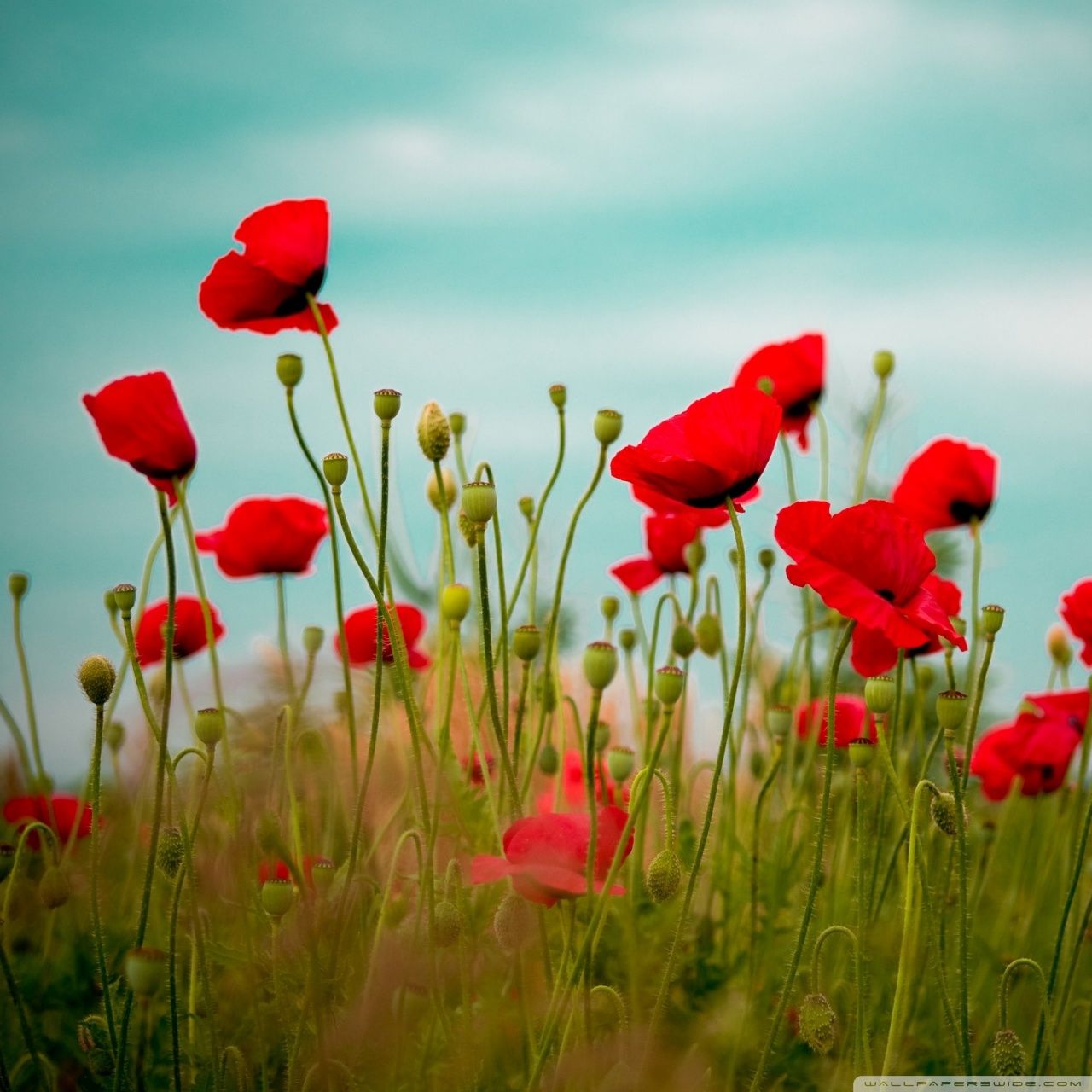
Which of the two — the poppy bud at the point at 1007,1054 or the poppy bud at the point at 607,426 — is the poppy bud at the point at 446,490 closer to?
the poppy bud at the point at 607,426

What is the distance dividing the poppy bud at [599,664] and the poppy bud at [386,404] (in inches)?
10.7

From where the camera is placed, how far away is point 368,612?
5.74 feet

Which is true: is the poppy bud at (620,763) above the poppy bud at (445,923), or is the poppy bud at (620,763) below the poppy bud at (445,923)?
above

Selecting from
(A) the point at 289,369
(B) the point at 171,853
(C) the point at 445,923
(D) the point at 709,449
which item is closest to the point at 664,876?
(C) the point at 445,923

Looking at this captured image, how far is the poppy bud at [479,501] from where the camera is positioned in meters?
1.11

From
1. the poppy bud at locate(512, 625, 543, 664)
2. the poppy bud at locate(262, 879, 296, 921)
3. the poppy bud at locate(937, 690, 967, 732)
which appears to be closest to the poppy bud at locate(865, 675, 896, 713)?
the poppy bud at locate(937, 690, 967, 732)

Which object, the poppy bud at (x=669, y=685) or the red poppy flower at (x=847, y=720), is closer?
the poppy bud at (x=669, y=685)

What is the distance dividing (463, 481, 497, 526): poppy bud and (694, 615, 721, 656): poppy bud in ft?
1.87

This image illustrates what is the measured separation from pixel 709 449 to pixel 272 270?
50 centimetres

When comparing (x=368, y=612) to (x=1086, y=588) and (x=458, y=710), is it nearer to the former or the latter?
(x=458, y=710)

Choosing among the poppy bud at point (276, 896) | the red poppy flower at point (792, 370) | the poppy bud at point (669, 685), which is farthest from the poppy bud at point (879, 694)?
the red poppy flower at point (792, 370)

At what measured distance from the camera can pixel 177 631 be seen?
175 cm

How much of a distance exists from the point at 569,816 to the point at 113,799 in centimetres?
115

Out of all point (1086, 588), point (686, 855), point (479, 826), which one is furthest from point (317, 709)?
point (1086, 588)
